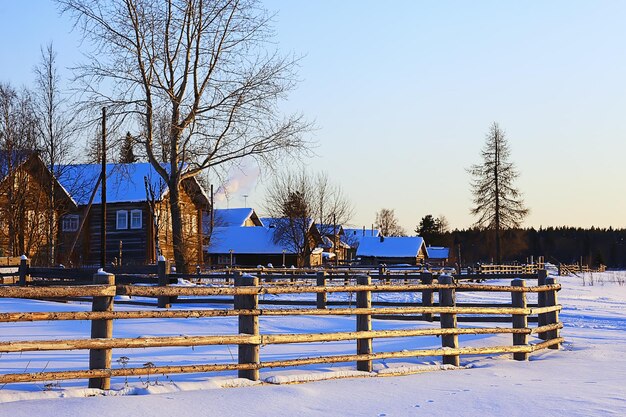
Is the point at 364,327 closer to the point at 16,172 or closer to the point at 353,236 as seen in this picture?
the point at 16,172

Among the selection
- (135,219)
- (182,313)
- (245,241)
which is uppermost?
(135,219)

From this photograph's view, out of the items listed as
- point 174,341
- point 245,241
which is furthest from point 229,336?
point 245,241

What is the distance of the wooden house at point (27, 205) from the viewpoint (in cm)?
4044

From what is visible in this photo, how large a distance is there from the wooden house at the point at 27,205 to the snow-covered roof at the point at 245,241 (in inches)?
1065

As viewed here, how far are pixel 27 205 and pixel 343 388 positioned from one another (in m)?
36.5

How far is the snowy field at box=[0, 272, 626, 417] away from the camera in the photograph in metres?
7.64

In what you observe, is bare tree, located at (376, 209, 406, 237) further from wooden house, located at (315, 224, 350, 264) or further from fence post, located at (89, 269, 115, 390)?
fence post, located at (89, 269, 115, 390)

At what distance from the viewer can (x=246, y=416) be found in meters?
7.30

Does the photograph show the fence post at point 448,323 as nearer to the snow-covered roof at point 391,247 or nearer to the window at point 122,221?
the window at point 122,221

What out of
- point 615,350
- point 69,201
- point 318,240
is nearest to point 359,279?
point 615,350

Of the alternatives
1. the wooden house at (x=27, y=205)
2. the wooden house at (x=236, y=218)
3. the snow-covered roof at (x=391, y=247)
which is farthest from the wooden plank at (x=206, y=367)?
the snow-covered roof at (x=391, y=247)

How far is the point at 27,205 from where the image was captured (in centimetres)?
4206

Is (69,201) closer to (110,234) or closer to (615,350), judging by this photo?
(110,234)

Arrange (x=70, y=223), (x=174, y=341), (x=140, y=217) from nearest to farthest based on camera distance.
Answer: (x=174, y=341), (x=140, y=217), (x=70, y=223)
